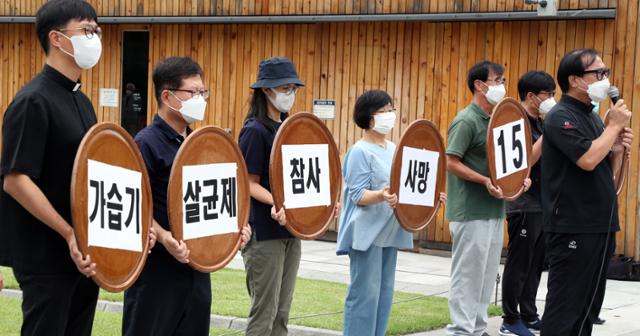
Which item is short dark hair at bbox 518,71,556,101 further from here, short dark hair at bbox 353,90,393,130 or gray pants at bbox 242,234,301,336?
gray pants at bbox 242,234,301,336

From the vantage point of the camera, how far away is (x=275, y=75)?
667 cm

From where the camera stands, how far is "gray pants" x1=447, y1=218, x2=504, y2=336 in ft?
26.5

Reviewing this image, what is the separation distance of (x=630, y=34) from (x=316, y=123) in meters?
7.52

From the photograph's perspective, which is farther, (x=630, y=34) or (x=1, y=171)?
(x=630, y=34)

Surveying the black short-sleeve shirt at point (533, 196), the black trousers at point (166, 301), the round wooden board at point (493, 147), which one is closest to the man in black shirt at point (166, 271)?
the black trousers at point (166, 301)

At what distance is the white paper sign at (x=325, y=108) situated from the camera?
15.5 metres

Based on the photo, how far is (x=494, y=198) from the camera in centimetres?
812

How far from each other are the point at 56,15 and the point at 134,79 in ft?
40.9

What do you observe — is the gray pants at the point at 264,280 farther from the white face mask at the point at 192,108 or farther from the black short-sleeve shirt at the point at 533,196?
the black short-sleeve shirt at the point at 533,196

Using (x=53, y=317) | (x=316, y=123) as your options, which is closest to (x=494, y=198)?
(x=316, y=123)

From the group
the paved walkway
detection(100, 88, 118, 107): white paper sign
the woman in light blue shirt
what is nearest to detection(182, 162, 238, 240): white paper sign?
the woman in light blue shirt

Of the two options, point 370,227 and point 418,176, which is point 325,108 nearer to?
point 418,176

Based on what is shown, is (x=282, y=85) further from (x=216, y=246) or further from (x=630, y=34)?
(x=630, y=34)

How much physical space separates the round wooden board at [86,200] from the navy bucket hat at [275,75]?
166 centimetres
